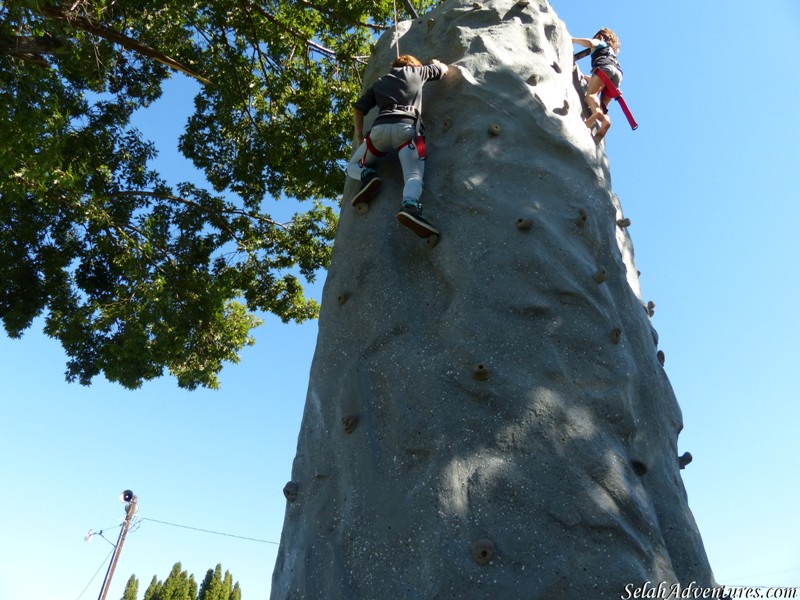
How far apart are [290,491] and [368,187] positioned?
1.76m

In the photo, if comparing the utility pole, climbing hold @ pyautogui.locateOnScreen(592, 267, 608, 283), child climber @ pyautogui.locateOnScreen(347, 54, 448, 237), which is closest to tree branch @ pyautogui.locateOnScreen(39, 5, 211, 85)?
child climber @ pyautogui.locateOnScreen(347, 54, 448, 237)

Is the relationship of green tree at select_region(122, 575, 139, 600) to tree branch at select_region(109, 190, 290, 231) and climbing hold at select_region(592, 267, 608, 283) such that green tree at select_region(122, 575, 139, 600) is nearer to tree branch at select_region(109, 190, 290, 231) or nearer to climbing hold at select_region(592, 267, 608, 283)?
tree branch at select_region(109, 190, 290, 231)

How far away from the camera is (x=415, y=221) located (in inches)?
131

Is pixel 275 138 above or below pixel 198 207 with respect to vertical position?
above

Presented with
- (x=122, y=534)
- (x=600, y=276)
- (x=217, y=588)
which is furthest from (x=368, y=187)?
(x=217, y=588)

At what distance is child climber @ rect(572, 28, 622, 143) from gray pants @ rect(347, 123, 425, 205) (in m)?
1.52

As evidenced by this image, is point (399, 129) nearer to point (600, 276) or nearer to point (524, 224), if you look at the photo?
point (524, 224)

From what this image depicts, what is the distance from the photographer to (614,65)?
5.27m

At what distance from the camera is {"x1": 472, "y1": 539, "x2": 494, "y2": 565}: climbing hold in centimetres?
231

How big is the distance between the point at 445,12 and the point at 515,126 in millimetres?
1573

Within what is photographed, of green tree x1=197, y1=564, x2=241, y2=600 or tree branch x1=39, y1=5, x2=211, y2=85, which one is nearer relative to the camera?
tree branch x1=39, y1=5, x2=211, y2=85

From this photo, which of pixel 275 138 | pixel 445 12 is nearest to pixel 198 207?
pixel 275 138

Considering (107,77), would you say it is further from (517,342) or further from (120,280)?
(517,342)

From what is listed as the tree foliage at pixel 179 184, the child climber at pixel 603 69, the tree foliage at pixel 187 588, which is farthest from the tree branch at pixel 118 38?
the tree foliage at pixel 187 588
